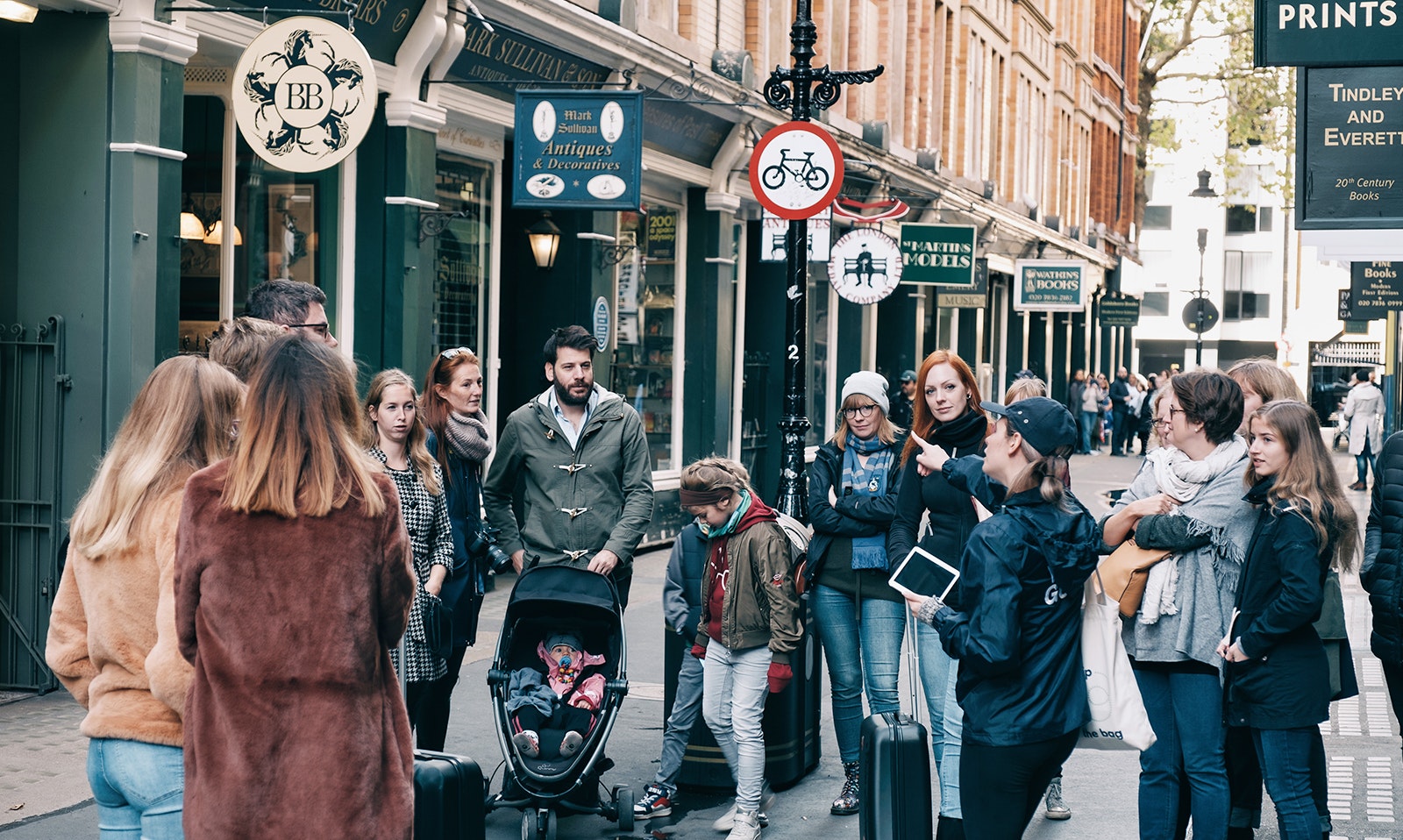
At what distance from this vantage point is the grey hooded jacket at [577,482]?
22.4ft

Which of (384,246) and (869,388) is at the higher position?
(384,246)

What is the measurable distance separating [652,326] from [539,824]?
34.7ft

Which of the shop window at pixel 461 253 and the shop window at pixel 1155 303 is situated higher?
the shop window at pixel 1155 303

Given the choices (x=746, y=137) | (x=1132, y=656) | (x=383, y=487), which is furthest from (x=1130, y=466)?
(x=383, y=487)

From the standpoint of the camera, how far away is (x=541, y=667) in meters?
6.50

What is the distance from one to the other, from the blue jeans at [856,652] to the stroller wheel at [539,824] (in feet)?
4.50

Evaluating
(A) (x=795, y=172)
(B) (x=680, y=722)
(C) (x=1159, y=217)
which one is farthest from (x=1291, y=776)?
(C) (x=1159, y=217)

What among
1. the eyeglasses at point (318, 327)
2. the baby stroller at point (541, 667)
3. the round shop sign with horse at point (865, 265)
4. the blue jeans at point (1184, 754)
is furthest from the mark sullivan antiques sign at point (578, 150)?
the blue jeans at point (1184, 754)

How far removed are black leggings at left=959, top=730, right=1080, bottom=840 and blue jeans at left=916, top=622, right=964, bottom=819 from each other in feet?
3.85

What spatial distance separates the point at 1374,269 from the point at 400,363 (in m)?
14.4

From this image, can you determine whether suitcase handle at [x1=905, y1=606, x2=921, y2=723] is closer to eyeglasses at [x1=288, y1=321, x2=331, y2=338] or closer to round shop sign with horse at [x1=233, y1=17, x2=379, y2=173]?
eyeglasses at [x1=288, y1=321, x2=331, y2=338]

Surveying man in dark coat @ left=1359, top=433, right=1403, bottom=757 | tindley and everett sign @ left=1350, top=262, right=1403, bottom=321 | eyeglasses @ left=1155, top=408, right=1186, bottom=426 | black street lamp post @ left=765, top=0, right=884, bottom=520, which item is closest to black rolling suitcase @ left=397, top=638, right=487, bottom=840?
eyeglasses @ left=1155, top=408, right=1186, bottom=426

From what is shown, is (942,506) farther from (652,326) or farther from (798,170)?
(652,326)

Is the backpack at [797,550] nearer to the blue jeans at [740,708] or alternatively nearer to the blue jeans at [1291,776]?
the blue jeans at [740,708]
